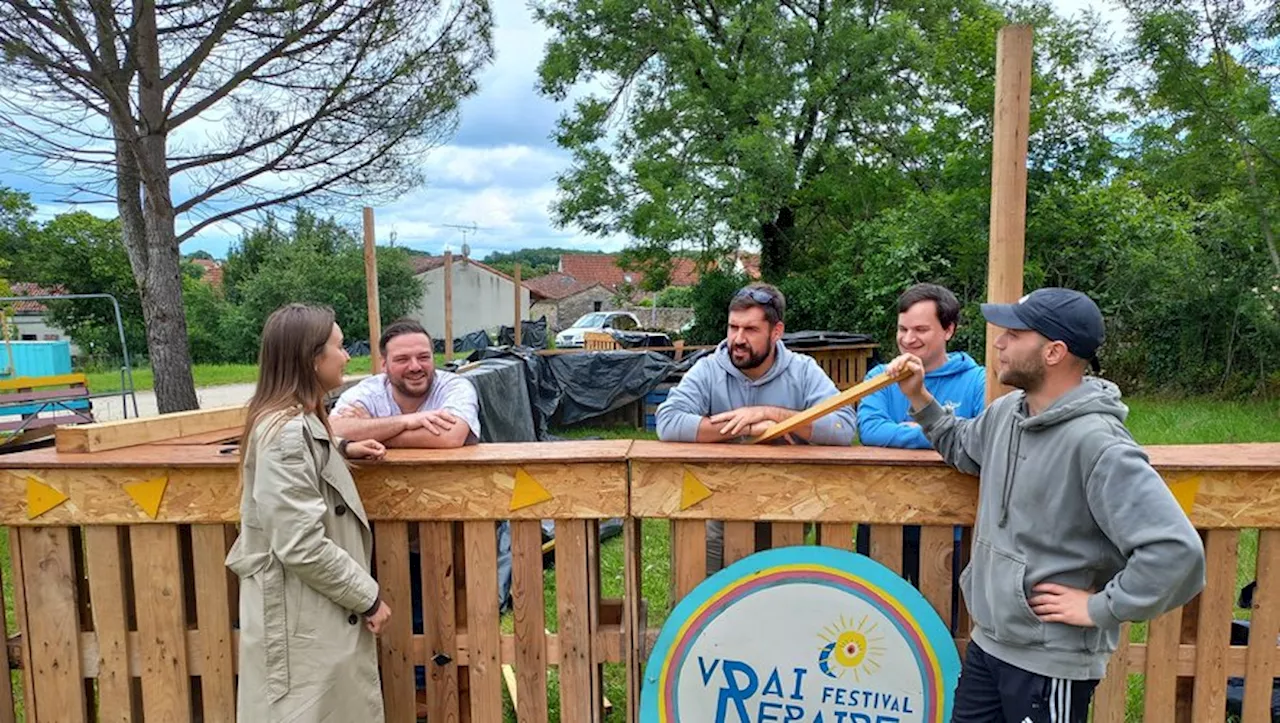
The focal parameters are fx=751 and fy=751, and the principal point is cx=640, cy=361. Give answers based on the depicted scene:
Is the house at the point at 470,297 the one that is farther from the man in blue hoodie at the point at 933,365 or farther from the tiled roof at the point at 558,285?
the man in blue hoodie at the point at 933,365

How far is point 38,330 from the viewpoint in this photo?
1677 inches

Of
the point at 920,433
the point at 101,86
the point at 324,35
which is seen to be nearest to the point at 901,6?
the point at 324,35

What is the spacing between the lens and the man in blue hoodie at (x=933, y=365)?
2.72 metres

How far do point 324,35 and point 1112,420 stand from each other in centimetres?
721

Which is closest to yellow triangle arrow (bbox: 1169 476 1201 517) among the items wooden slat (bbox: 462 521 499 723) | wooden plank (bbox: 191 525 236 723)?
wooden slat (bbox: 462 521 499 723)

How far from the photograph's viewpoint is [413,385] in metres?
2.90

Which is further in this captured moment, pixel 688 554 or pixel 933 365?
pixel 933 365

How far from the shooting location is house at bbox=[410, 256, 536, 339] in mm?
44594

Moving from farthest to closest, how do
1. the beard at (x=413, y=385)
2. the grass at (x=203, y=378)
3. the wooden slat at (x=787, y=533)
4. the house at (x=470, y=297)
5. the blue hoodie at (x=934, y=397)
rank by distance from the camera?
the house at (x=470, y=297), the grass at (x=203, y=378), the beard at (x=413, y=385), the blue hoodie at (x=934, y=397), the wooden slat at (x=787, y=533)

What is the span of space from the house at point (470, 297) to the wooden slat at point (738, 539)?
138 ft

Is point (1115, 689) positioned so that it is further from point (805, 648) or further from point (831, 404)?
point (831, 404)

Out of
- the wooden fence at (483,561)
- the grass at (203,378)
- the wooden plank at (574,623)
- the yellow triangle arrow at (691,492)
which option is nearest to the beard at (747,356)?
the wooden fence at (483,561)

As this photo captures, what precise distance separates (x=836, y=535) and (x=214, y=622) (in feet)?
6.55

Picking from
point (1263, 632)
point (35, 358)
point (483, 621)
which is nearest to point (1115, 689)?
point (1263, 632)
